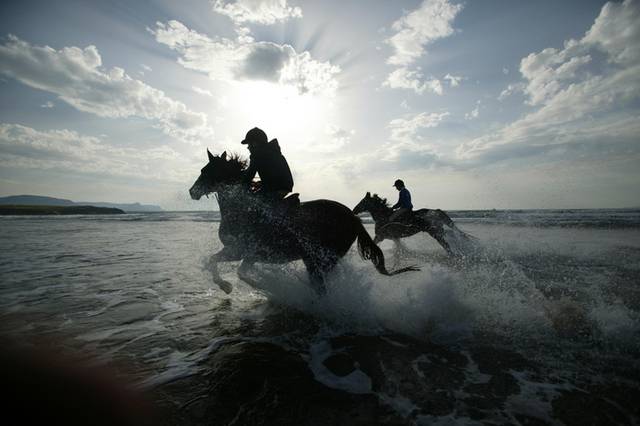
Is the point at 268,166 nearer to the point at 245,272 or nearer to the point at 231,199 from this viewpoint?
the point at 231,199

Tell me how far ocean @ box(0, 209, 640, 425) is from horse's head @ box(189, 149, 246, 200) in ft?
4.75

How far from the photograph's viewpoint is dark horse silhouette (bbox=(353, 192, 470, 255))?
9.93 metres

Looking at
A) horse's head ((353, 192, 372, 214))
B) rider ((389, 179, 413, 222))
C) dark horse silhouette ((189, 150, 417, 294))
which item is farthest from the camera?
rider ((389, 179, 413, 222))

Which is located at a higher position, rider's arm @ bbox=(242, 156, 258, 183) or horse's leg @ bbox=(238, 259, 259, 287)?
rider's arm @ bbox=(242, 156, 258, 183)

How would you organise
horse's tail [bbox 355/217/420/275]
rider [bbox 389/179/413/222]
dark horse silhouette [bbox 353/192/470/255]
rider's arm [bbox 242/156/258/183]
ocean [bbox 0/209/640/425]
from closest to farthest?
ocean [bbox 0/209/640/425] → rider's arm [bbox 242/156/258/183] → horse's tail [bbox 355/217/420/275] → dark horse silhouette [bbox 353/192/470/255] → rider [bbox 389/179/413/222]

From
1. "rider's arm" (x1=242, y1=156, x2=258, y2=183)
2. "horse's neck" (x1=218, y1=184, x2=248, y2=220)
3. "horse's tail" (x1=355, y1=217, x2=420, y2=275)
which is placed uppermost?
"rider's arm" (x1=242, y1=156, x2=258, y2=183)

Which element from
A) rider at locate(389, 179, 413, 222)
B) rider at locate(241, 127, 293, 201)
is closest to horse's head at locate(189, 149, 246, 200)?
rider at locate(241, 127, 293, 201)

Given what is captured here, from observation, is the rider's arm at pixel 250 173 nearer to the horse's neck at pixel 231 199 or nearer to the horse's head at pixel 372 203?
the horse's neck at pixel 231 199

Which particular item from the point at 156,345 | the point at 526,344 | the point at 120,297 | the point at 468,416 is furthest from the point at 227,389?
the point at 120,297

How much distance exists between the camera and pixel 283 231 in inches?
A: 198

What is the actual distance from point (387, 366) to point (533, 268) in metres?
7.22

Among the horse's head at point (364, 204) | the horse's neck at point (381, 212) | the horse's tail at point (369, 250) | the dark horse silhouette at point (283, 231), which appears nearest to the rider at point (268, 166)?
the dark horse silhouette at point (283, 231)

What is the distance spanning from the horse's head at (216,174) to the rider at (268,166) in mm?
453

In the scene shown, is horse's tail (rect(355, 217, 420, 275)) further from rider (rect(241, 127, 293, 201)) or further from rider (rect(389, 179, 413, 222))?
rider (rect(389, 179, 413, 222))
